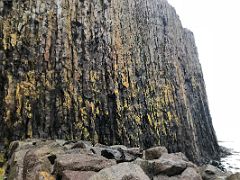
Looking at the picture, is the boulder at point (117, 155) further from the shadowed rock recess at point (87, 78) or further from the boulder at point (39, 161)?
the shadowed rock recess at point (87, 78)

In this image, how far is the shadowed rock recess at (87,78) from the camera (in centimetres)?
751

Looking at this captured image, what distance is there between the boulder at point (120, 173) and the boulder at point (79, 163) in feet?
1.20

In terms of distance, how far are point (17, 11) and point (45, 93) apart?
2.48 metres

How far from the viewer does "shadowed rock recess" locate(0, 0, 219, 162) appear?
7.51 m

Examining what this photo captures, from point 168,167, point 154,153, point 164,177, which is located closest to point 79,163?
point 164,177

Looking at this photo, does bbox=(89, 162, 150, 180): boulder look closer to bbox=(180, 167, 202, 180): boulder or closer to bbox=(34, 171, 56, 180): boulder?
bbox=(34, 171, 56, 180): boulder

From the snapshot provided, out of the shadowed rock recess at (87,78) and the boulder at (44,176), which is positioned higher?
the shadowed rock recess at (87,78)

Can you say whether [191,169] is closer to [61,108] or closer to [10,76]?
[61,108]

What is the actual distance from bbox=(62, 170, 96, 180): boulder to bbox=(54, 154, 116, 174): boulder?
128mm

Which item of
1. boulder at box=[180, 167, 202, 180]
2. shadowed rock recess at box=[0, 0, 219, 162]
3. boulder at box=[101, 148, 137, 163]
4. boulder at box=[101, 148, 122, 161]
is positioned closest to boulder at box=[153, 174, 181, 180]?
boulder at box=[180, 167, 202, 180]

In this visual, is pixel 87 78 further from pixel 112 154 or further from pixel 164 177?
pixel 164 177

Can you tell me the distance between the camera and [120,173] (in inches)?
154

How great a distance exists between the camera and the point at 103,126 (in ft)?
27.2

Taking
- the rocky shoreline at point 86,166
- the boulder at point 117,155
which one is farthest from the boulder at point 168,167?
the boulder at point 117,155
